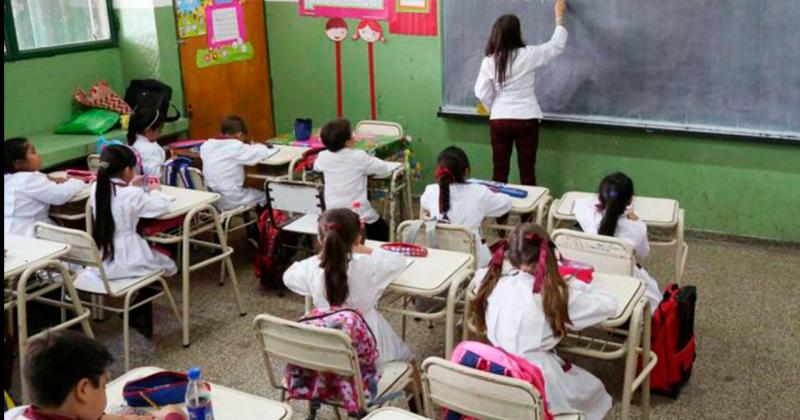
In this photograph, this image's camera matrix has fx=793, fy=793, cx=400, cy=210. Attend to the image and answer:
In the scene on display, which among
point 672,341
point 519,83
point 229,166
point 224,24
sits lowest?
point 672,341

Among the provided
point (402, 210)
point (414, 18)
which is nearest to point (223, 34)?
point (414, 18)

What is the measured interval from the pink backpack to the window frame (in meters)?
3.67

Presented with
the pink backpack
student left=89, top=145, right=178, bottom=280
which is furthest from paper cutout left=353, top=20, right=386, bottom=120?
the pink backpack

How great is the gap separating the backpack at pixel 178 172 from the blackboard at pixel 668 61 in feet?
6.78

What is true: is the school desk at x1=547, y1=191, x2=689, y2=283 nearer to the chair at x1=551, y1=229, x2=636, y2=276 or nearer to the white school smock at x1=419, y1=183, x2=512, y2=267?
the white school smock at x1=419, y1=183, x2=512, y2=267

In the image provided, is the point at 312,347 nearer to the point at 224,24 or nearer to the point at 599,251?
the point at 599,251

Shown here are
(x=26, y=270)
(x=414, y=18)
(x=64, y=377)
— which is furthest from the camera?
(x=414, y=18)

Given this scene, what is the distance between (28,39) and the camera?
505cm

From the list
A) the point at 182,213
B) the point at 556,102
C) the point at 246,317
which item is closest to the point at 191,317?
the point at 246,317

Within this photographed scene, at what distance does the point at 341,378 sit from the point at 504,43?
9.23 feet

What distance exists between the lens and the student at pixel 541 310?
7.79ft

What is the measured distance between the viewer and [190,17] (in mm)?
5582

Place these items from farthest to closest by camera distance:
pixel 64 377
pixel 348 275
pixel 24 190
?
1. pixel 24 190
2. pixel 348 275
3. pixel 64 377

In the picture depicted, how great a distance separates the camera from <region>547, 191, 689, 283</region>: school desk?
11.4 ft
